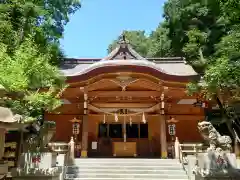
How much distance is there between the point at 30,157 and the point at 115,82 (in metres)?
6.07

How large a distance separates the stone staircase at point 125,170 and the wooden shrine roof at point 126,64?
4.11 meters

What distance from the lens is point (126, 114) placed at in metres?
14.2

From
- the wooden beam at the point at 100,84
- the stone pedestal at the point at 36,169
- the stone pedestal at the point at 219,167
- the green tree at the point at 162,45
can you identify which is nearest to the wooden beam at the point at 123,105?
the wooden beam at the point at 100,84

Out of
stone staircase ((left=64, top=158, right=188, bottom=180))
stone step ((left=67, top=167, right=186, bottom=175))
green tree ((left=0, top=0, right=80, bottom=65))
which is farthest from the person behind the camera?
green tree ((left=0, top=0, right=80, bottom=65))

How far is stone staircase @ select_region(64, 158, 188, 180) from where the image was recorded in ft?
31.6

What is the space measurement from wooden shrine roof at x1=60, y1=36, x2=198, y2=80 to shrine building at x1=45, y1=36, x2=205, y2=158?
86mm

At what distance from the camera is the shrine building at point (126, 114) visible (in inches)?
515

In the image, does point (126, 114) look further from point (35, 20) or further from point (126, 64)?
point (35, 20)

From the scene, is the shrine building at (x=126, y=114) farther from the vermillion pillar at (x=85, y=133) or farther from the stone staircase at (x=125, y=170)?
the stone staircase at (x=125, y=170)

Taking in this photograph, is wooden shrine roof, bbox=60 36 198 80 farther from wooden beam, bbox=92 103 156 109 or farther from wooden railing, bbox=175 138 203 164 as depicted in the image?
wooden railing, bbox=175 138 203 164

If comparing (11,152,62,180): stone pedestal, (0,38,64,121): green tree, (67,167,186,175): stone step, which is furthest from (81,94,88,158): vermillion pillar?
(11,152,62,180): stone pedestal

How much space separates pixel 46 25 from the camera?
47.7ft

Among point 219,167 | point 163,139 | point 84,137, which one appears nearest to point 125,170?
point 163,139

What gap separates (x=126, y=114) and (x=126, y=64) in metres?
3.24
